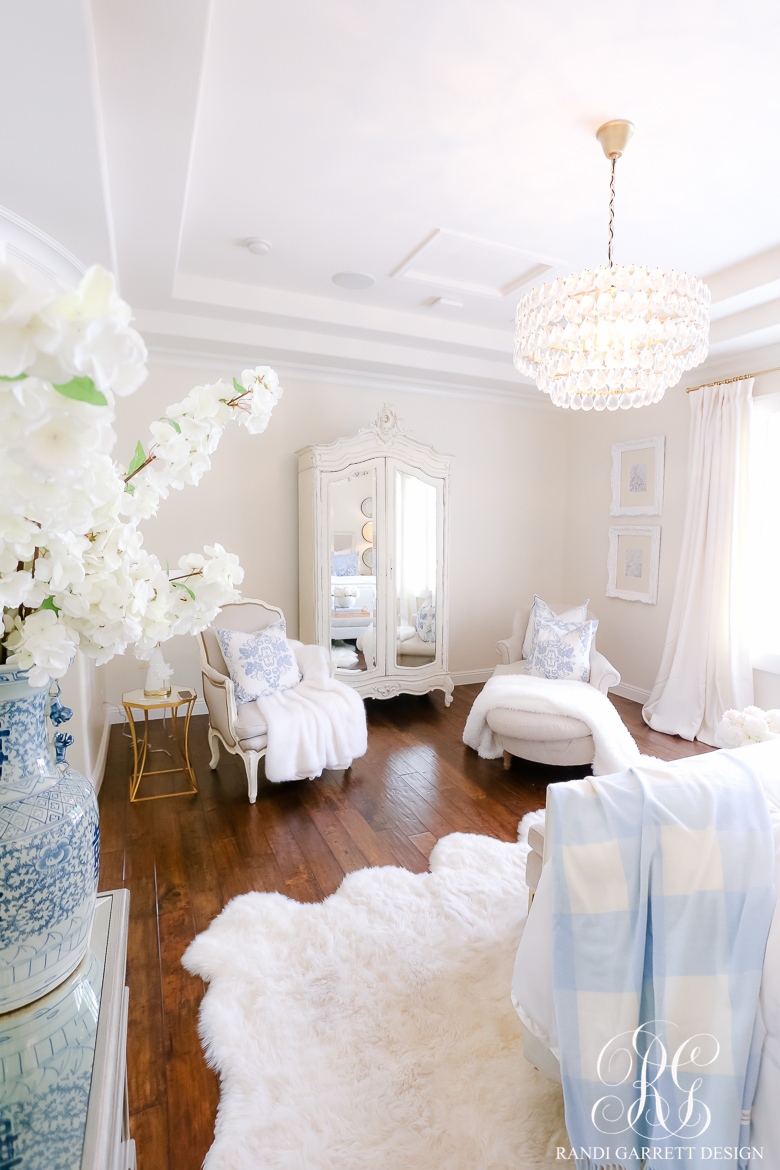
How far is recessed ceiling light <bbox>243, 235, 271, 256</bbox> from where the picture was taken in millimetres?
2842

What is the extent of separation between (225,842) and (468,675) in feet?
9.79

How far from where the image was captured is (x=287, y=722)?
2959 mm

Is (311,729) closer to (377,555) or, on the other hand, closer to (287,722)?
(287,722)

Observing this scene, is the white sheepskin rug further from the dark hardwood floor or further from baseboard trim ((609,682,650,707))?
baseboard trim ((609,682,650,707))

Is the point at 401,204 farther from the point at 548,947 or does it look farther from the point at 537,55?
the point at 548,947

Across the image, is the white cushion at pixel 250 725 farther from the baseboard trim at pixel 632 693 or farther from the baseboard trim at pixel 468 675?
the baseboard trim at pixel 632 693

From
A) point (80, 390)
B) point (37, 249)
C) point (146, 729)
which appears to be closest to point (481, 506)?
point (146, 729)

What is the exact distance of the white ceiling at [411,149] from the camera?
1613mm

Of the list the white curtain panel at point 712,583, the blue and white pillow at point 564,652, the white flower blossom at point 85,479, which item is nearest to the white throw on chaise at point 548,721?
the blue and white pillow at point 564,652

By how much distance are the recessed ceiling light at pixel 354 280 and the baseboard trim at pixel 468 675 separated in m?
3.12

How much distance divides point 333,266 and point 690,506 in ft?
9.18

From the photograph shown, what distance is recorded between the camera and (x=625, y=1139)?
3.81 ft

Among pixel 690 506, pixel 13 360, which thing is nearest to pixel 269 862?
pixel 13 360

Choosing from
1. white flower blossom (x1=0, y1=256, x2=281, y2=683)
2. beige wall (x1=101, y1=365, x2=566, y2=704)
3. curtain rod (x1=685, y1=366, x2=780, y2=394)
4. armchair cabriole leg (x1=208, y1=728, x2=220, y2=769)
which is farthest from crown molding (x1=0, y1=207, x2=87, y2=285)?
curtain rod (x1=685, y1=366, x2=780, y2=394)
